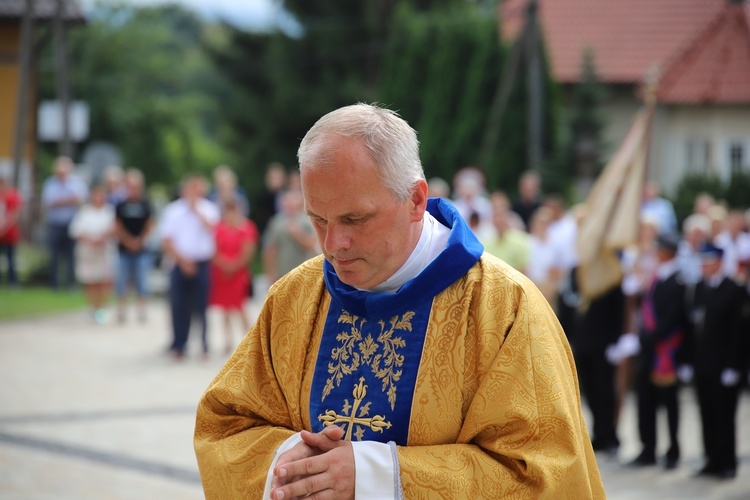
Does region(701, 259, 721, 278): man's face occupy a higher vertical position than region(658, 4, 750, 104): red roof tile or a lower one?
lower

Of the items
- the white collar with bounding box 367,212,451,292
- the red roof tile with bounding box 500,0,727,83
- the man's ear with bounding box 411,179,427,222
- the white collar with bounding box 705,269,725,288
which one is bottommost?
the white collar with bounding box 705,269,725,288

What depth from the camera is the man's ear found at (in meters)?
3.17

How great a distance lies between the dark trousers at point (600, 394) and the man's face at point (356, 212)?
6416mm

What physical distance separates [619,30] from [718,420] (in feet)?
81.0

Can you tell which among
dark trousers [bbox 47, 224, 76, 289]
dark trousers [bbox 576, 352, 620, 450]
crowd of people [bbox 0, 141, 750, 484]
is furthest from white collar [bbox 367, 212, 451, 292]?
dark trousers [bbox 47, 224, 76, 289]

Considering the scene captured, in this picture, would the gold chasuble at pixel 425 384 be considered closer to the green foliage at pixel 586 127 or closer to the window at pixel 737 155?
the green foliage at pixel 586 127

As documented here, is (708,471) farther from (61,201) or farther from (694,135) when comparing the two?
(694,135)

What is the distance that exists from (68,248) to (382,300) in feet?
58.2

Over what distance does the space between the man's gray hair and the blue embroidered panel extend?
15.6 inches

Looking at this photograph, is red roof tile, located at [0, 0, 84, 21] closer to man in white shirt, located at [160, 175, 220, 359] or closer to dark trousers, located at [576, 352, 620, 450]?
man in white shirt, located at [160, 175, 220, 359]

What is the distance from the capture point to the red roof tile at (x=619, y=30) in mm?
30281

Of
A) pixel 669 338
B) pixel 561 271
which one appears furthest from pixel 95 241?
pixel 669 338

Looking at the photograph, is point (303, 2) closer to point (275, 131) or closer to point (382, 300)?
point (275, 131)

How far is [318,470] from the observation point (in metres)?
3.04
